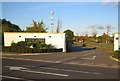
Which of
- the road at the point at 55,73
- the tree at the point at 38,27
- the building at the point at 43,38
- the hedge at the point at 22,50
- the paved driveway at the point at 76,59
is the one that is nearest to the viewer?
the road at the point at 55,73

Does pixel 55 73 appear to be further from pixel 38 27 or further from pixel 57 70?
pixel 38 27

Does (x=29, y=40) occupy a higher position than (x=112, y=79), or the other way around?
(x=29, y=40)

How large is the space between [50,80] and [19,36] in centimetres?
2989

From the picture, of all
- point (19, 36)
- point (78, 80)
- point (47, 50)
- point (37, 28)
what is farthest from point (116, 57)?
point (37, 28)

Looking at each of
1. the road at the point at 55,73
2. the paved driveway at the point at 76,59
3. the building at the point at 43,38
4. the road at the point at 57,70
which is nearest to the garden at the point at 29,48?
the building at the point at 43,38

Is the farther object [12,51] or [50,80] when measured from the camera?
[12,51]

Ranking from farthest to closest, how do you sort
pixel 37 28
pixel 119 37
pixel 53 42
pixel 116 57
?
pixel 37 28, pixel 53 42, pixel 119 37, pixel 116 57

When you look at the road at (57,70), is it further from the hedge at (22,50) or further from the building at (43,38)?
the building at (43,38)

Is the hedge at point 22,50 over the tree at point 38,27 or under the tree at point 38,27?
under

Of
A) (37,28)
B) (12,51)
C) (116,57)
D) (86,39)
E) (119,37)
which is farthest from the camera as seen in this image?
(86,39)

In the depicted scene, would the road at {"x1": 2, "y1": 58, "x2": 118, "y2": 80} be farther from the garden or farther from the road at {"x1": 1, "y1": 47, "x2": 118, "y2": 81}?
the garden

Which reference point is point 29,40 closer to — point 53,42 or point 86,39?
point 53,42

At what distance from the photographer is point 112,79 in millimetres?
13945

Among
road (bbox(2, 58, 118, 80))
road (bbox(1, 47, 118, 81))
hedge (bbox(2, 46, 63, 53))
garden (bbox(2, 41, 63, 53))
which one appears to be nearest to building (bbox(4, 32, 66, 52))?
garden (bbox(2, 41, 63, 53))
